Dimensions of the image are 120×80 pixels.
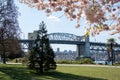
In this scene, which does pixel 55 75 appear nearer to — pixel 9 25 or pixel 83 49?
pixel 9 25

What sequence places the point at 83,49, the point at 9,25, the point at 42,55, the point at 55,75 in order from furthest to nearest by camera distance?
the point at 83,49
the point at 9,25
the point at 42,55
the point at 55,75

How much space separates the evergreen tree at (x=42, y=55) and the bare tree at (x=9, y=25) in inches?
353

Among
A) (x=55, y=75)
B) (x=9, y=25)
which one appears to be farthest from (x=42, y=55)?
(x=9, y=25)

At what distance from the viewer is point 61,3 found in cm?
869

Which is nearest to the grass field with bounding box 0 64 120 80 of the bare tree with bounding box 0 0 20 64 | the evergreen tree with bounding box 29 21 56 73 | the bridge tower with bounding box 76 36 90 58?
the evergreen tree with bounding box 29 21 56 73

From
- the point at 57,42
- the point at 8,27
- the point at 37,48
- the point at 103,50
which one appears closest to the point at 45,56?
the point at 37,48

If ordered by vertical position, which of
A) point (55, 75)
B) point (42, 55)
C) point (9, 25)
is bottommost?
point (55, 75)

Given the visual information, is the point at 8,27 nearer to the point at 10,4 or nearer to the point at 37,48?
the point at 10,4

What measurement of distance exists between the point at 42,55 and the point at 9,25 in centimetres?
1016

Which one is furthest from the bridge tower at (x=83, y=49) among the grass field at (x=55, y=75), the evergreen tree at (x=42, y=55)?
the evergreen tree at (x=42, y=55)

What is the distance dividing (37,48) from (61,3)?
21814mm

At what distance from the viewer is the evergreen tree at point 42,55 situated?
29.9 meters

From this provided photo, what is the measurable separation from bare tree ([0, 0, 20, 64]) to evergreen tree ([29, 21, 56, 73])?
29.4 feet

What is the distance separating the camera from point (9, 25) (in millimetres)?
39125
